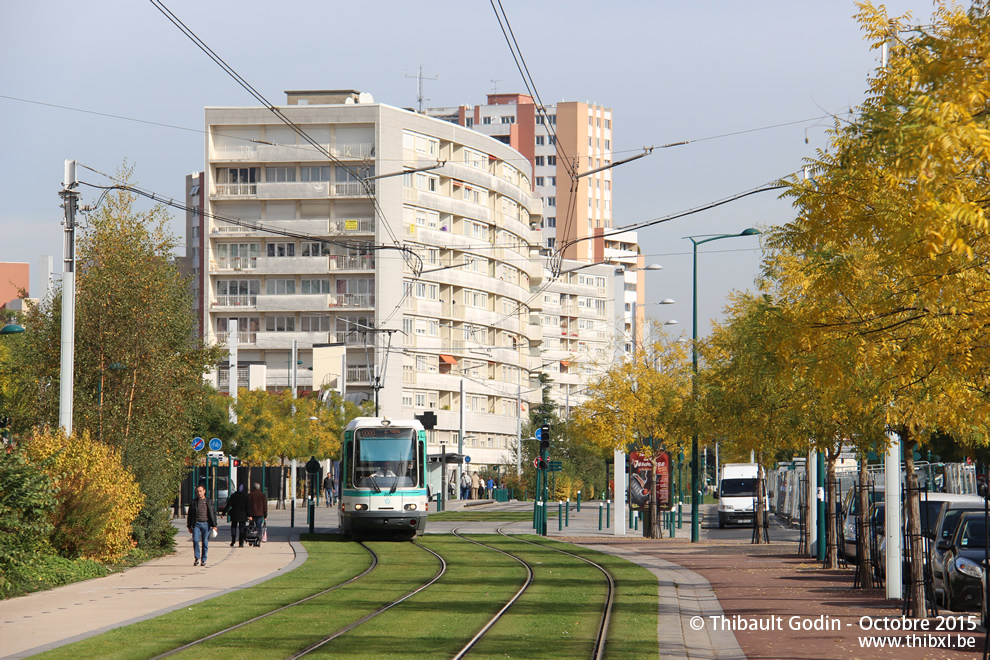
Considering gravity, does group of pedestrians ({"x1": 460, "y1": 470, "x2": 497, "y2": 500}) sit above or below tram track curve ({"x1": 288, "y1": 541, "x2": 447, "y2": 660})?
below

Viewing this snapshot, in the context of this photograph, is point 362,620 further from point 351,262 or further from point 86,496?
point 351,262

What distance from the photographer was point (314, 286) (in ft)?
293

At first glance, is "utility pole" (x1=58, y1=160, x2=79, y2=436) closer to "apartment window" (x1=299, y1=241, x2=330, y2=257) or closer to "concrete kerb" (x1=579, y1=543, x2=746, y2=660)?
"concrete kerb" (x1=579, y1=543, x2=746, y2=660)

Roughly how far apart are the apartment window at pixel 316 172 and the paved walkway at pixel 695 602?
58681 mm

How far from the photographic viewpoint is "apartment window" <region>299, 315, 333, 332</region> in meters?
89.1

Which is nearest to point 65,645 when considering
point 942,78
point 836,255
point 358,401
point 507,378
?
point 836,255

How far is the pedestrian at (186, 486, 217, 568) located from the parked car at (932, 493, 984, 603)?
46.4 feet

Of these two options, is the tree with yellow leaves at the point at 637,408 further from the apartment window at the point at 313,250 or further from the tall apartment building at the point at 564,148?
the tall apartment building at the point at 564,148

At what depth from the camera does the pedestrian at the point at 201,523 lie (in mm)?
25062

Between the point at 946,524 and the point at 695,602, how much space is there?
473cm

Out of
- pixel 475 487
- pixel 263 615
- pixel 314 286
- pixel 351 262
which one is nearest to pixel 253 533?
pixel 263 615

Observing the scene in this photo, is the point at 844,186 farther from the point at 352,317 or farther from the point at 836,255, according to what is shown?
the point at 352,317

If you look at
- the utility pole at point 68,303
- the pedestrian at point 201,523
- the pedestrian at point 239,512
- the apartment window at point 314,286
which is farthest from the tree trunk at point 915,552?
the apartment window at point 314,286

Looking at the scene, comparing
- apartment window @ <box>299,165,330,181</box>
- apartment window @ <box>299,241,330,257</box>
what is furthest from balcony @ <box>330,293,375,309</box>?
apartment window @ <box>299,165,330,181</box>
